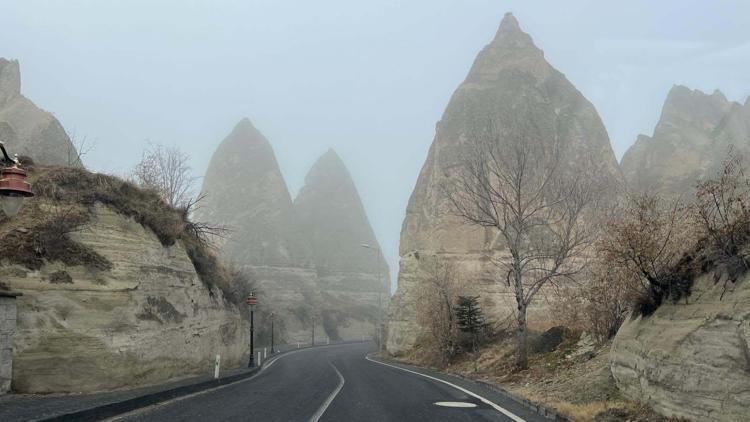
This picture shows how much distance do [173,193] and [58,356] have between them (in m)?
30.7

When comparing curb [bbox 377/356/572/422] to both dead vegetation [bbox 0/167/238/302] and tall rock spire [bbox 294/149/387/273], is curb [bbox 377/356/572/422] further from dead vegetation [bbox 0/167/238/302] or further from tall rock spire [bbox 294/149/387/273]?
tall rock spire [bbox 294/149/387/273]

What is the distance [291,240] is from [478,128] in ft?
209

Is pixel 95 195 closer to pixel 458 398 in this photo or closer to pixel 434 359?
pixel 458 398

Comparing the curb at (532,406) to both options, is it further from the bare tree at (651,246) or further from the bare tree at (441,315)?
the bare tree at (441,315)

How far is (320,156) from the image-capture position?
165750 millimetres

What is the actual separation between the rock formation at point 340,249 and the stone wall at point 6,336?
238 ft

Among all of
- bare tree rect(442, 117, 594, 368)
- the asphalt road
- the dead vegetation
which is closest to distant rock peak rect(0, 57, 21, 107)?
the dead vegetation

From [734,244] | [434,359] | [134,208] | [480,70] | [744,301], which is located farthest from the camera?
[480,70]

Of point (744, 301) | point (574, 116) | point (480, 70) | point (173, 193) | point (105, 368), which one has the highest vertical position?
point (480, 70)

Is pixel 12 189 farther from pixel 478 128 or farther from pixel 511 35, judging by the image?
pixel 511 35

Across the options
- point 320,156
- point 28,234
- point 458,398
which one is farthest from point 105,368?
point 320,156

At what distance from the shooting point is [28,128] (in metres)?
51.7

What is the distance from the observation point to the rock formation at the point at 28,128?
4816 centimetres

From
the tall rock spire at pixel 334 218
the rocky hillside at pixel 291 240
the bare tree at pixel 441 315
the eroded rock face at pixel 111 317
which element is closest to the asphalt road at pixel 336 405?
the eroded rock face at pixel 111 317
